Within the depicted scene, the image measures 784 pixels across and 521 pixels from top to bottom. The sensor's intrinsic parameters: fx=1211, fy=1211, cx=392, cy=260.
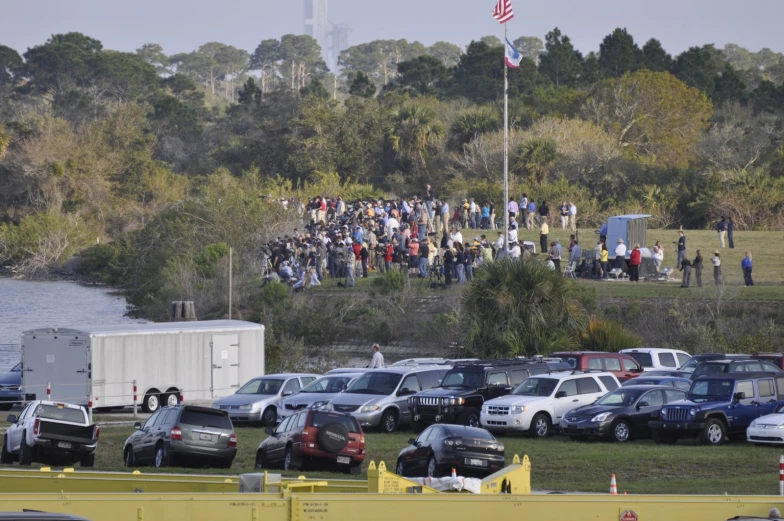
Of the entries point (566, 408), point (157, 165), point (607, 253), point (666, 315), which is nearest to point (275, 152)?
point (157, 165)

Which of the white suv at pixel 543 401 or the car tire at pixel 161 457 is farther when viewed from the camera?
the white suv at pixel 543 401

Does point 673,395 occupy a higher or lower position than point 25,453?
higher

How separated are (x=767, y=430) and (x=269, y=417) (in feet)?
38.2

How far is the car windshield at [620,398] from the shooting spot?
2491 cm

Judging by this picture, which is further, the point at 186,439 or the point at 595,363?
the point at 595,363

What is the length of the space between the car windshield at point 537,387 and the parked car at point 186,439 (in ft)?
24.0

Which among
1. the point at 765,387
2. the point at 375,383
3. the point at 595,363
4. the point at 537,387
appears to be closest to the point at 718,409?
the point at 765,387

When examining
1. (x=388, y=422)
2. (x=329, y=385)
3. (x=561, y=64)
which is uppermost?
(x=561, y=64)

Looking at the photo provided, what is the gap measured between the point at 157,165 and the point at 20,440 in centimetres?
8271

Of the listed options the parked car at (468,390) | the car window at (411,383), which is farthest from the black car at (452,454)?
the car window at (411,383)

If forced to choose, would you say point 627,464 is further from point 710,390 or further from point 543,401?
point 543,401

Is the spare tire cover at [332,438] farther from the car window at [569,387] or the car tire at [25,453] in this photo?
the car window at [569,387]

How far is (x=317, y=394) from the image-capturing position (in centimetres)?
2823

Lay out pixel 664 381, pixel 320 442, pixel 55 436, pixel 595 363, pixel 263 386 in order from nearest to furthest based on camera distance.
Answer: pixel 320 442
pixel 55 436
pixel 664 381
pixel 263 386
pixel 595 363
